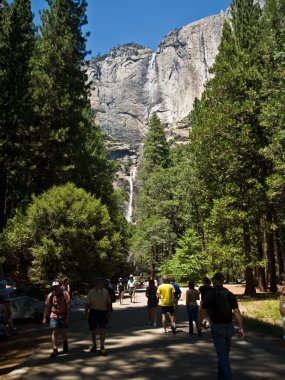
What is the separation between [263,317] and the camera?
15797mm

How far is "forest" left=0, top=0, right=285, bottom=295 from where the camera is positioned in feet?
77.8

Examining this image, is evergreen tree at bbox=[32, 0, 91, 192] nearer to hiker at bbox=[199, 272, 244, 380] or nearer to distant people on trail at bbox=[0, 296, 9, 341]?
distant people on trail at bbox=[0, 296, 9, 341]

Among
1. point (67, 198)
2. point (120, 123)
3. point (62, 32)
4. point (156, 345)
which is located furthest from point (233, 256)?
point (120, 123)

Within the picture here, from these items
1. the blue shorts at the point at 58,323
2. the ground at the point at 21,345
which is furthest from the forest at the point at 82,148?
the blue shorts at the point at 58,323

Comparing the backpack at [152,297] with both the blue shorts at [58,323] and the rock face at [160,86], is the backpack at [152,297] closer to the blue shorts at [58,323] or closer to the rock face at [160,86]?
the blue shorts at [58,323]

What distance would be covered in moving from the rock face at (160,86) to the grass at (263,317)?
106 meters

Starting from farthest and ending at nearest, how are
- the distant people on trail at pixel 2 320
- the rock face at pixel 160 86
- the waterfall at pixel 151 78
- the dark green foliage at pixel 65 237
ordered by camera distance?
the waterfall at pixel 151 78 → the rock face at pixel 160 86 → the dark green foliage at pixel 65 237 → the distant people on trail at pixel 2 320

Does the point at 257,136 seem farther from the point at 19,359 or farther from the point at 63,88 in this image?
the point at 19,359

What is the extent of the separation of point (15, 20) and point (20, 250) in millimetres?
15070

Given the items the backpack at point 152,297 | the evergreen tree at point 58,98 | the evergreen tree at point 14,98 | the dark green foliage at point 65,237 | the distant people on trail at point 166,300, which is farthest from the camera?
the evergreen tree at point 58,98

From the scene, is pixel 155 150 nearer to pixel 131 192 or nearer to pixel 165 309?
pixel 131 192

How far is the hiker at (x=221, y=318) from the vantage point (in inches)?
246

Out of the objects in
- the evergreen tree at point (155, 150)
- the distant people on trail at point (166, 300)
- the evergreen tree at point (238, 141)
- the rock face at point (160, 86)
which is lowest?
the distant people on trail at point (166, 300)

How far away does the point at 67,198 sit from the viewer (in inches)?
1008
